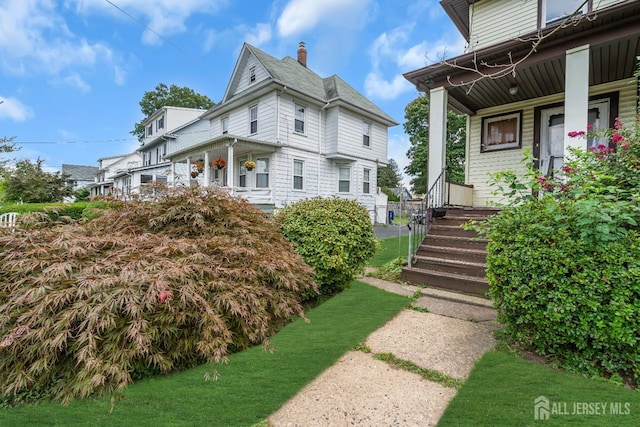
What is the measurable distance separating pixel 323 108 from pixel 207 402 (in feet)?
46.5

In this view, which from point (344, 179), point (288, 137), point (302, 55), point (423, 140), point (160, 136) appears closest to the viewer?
point (288, 137)

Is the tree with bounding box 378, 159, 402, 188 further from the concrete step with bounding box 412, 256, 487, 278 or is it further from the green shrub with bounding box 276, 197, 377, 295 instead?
the green shrub with bounding box 276, 197, 377, 295

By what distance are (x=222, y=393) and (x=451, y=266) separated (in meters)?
4.06

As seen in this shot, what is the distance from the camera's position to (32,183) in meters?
16.0

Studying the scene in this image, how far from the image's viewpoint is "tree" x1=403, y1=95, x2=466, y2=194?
71.6 feet

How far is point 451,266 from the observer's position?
16.7 feet

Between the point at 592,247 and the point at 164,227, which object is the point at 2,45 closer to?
the point at 164,227

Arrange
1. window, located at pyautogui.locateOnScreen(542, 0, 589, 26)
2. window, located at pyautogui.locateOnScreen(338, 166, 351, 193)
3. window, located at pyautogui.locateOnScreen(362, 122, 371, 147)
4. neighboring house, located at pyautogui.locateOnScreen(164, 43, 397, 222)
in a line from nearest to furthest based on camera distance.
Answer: window, located at pyautogui.locateOnScreen(542, 0, 589, 26) < neighboring house, located at pyautogui.locateOnScreen(164, 43, 397, 222) < window, located at pyautogui.locateOnScreen(338, 166, 351, 193) < window, located at pyautogui.locateOnScreen(362, 122, 371, 147)

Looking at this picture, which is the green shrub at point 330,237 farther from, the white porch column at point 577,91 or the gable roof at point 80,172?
the gable roof at point 80,172

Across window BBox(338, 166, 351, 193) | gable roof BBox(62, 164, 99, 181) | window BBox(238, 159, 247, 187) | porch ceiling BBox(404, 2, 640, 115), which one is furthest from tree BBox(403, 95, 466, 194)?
gable roof BBox(62, 164, 99, 181)

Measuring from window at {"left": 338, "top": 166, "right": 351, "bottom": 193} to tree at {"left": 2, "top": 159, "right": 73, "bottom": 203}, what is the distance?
622 inches

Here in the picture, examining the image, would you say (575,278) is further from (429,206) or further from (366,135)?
(366,135)

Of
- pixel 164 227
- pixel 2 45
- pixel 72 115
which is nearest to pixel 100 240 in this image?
pixel 164 227

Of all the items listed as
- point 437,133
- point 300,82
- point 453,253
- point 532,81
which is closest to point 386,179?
point 300,82
